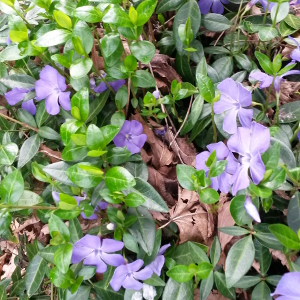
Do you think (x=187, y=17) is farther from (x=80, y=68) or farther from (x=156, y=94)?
(x=80, y=68)

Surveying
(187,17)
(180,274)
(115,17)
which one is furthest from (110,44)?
(180,274)

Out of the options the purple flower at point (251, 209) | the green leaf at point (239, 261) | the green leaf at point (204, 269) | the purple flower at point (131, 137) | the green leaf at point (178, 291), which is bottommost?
the green leaf at point (178, 291)

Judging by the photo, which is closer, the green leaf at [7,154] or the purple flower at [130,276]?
the purple flower at [130,276]

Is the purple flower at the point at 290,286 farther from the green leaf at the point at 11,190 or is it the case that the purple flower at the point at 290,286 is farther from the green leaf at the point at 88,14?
the green leaf at the point at 88,14

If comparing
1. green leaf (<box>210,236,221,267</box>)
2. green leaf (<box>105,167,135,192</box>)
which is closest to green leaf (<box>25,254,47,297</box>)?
green leaf (<box>105,167,135,192</box>)

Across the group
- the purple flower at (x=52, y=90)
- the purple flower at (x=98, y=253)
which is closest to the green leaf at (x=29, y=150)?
the purple flower at (x=52, y=90)
